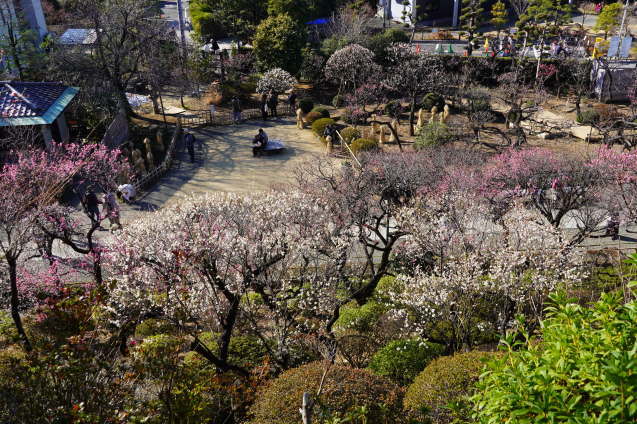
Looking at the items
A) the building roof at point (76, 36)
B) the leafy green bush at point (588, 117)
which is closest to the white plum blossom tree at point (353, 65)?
the leafy green bush at point (588, 117)

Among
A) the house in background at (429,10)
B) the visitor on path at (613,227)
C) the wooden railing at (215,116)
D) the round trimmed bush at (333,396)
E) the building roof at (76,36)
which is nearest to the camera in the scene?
the round trimmed bush at (333,396)

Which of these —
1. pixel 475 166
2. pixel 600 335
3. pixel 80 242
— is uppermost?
pixel 600 335

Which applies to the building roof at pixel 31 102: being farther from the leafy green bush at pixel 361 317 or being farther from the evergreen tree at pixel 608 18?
the evergreen tree at pixel 608 18

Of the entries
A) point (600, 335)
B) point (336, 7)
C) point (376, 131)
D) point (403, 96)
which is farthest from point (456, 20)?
point (600, 335)

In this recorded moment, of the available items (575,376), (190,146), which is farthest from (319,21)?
(575,376)

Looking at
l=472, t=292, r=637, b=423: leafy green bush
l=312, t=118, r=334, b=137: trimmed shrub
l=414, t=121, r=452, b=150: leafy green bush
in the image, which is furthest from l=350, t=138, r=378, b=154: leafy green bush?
l=472, t=292, r=637, b=423: leafy green bush

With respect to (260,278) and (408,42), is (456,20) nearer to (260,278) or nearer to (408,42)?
(408,42)

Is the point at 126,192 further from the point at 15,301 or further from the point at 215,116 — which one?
the point at 215,116
